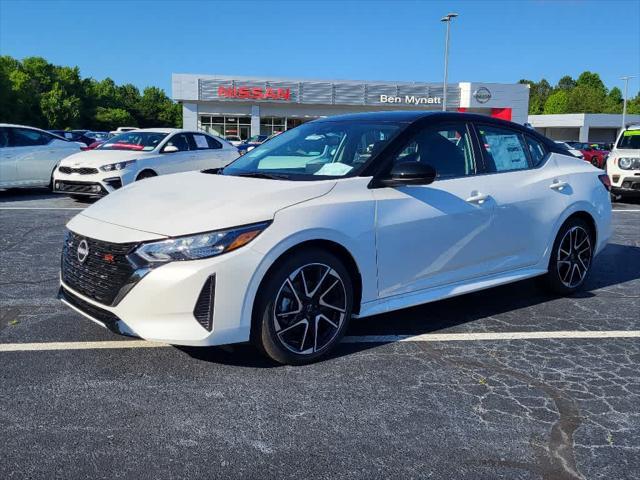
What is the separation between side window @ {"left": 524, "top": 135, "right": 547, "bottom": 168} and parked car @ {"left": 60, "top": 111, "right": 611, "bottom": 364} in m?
0.02

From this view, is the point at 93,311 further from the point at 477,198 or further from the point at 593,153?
the point at 593,153

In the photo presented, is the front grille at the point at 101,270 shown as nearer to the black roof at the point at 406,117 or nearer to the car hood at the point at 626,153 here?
the black roof at the point at 406,117

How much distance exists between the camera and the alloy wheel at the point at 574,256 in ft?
17.6

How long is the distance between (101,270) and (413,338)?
217 centimetres

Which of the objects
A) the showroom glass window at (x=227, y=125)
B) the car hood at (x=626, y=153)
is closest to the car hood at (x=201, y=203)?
the car hood at (x=626, y=153)

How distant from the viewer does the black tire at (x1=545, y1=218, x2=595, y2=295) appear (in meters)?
5.29

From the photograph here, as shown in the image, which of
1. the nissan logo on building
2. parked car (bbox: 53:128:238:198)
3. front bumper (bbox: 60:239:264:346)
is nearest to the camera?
front bumper (bbox: 60:239:264:346)

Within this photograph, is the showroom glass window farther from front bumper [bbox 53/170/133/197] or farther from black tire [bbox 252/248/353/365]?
black tire [bbox 252/248/353/365]

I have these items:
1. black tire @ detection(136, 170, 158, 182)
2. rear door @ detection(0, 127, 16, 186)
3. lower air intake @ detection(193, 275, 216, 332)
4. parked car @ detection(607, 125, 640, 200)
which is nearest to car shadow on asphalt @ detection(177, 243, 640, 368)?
lower air intake @ detection(193, 275, 216, 332)

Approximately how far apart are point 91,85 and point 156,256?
88812 mm

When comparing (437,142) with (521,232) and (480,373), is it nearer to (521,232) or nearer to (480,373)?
(521,232)

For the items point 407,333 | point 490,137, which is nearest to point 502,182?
point 490,137

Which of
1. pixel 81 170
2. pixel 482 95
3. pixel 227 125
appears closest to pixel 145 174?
pixel 81 170

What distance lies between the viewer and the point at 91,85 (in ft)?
275
